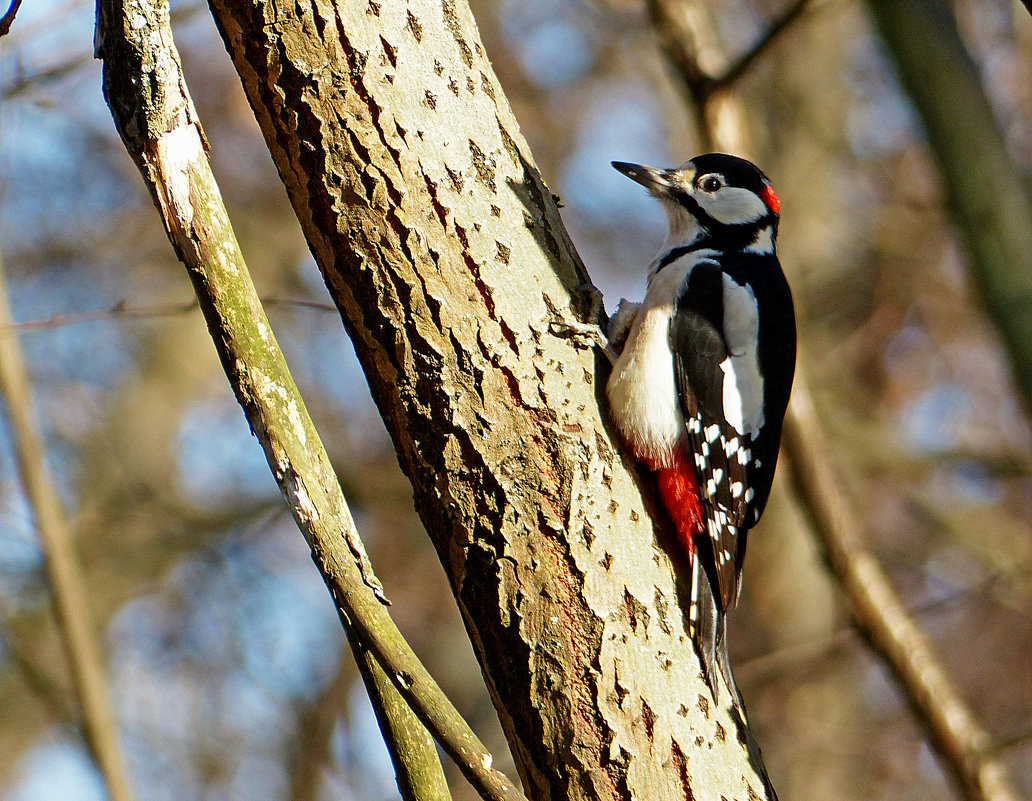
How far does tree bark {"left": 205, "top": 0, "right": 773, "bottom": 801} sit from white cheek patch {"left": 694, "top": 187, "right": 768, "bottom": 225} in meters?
1.46

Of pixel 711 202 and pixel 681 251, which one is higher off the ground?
pixel 711 202

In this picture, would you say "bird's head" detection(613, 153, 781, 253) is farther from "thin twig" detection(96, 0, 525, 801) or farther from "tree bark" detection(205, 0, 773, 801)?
"thin twig" detection(96, 0, 525, 801)

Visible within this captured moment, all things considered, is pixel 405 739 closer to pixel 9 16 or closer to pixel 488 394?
pixel 488 394

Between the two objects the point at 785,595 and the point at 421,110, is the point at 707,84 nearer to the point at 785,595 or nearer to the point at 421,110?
the point at 421,110

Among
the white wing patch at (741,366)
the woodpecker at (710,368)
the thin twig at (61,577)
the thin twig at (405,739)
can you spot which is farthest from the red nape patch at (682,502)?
the thin twig at (61,577)

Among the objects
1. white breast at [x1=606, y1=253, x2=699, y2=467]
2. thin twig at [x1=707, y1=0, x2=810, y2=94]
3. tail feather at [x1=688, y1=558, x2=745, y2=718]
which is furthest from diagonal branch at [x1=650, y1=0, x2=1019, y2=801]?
tail feather at [x1=688, y1=558, x2=745, y2=718]

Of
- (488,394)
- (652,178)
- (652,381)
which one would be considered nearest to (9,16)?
(488,394)

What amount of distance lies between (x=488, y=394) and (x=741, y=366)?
127 centimetres

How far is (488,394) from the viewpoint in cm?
205

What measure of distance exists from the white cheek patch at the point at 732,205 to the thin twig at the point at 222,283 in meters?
2.06

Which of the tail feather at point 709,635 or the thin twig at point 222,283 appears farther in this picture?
the tail feather at point 709,635

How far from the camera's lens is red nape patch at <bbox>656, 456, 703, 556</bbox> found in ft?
7.37

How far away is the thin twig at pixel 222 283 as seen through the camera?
1799 mm

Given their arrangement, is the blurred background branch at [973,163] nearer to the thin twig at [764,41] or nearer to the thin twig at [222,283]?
the thin twig at [764,41]
